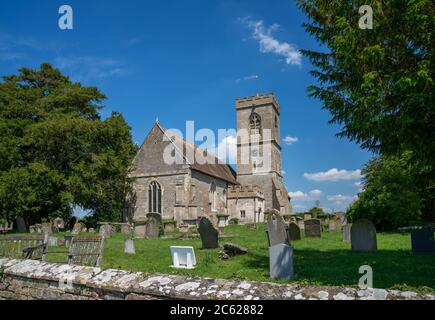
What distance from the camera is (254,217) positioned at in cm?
3281

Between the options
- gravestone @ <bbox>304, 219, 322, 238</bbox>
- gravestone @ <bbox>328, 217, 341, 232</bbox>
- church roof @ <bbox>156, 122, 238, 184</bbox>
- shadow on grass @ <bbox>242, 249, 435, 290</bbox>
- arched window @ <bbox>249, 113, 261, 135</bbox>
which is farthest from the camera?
arched window @ <bbox>249, 113, 261, 135</bbox>

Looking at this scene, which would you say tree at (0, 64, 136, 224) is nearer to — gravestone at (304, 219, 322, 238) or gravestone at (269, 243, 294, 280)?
gravestone at (304, 219, 322, 238)

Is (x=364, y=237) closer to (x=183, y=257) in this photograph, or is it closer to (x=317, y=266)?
(x=317, y=266)

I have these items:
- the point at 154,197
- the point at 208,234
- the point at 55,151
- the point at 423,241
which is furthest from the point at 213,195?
the point at 423,241

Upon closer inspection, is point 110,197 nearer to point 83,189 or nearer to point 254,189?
point 83,189

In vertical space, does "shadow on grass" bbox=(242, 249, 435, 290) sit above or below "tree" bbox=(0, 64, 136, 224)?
below

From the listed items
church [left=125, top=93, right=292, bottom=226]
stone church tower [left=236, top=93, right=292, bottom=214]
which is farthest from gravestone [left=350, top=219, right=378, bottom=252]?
stone church tower [left=236, top=93, right=292, bottom=214]

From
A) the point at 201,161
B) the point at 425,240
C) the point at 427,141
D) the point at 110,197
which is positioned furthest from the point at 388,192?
the point at 110,197

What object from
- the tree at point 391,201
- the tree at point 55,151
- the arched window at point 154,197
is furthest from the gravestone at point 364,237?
the arched window at point 154,197

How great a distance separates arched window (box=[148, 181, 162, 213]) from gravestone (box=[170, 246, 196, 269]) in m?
21.3

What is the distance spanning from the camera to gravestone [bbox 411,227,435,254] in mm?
9586

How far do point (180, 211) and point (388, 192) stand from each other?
50.3ft

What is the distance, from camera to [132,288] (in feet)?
12.0

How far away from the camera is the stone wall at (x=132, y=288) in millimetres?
3090
